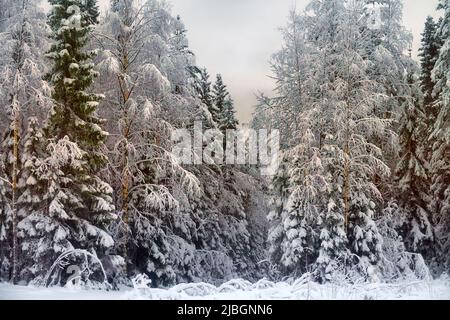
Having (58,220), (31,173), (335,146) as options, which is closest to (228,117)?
(335,146)

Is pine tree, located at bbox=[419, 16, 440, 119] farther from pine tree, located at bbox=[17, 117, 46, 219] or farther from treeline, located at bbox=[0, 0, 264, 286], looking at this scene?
pine tree, located at bbox=[17, 117, 46, 219]

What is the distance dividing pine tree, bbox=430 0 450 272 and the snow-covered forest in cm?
8

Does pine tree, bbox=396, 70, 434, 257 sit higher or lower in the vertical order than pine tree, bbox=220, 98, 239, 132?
lower

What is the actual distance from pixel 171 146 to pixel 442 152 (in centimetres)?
1136

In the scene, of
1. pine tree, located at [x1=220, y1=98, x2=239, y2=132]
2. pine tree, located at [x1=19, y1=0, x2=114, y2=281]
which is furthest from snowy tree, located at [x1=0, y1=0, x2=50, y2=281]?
pine tree, located at [x1=220, y1=98, x2=239, y2=132]

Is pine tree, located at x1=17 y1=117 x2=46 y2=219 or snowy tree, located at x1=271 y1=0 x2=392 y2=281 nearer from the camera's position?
pine tree, located at x1=17 y1=117 x2=46 y2=219

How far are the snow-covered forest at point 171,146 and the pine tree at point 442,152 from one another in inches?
3.1

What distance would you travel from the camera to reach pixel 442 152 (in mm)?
18719

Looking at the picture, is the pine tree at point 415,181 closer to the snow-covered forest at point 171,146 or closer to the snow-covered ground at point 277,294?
the snow-covered forest at point 171,146

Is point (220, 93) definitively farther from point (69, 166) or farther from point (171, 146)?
point (69, 166)

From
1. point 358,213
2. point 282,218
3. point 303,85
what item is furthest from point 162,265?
point 303,85

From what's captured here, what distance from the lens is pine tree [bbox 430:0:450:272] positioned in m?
15.7

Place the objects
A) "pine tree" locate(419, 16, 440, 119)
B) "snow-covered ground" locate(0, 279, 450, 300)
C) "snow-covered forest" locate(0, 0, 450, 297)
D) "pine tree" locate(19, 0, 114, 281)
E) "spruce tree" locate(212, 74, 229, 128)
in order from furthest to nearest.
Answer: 1. "spruce tree" locate(212, 74, 229, 128)
2. "pine tree" locate(419, 16, 440, 119)
3. "snow-covered forest" locate(0, 0, 450, 297)
4. "pine tree" locate(19, 0, 114, 281)
5. "snow-covered ground" locate(0, 279, 450, 300)

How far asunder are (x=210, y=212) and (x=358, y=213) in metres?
8.33
